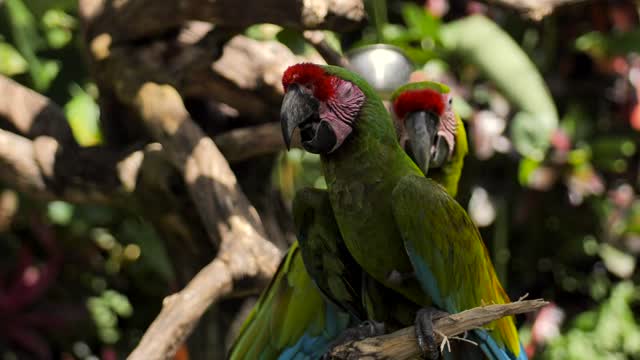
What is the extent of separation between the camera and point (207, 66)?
1.77 metres

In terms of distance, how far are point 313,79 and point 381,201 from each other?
157mm

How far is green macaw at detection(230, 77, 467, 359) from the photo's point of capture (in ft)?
4.09

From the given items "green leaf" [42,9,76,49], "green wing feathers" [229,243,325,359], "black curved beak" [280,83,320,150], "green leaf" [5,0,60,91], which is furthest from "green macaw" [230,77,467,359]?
"green leaf" [42,9,76,49]

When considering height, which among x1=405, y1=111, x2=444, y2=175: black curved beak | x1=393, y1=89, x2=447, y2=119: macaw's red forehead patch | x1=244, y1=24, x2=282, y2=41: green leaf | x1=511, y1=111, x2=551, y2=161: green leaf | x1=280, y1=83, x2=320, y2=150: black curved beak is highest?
x1=280, y1=83, x2=320, y2=150: black curved beak

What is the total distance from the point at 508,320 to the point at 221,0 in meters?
0.66

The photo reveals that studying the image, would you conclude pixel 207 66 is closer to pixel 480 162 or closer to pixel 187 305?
pixel 187 305

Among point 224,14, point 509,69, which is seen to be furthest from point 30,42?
point 509,69

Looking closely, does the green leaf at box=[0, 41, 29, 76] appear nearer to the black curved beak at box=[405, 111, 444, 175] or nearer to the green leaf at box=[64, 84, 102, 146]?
the green leaf at box=[64, 84, 102, 146]

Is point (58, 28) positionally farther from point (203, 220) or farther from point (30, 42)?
point (203, 220)

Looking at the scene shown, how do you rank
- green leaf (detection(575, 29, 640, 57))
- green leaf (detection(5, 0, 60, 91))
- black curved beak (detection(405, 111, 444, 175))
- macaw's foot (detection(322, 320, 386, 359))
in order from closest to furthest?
macaw's foot (detection(322, 320, 386, 359)), black curved beak (detection(405, 111, 444, 175)), green leaf (detection(5, 0, 60, 91)), green leaf (detection(575, 29, 640, 57))

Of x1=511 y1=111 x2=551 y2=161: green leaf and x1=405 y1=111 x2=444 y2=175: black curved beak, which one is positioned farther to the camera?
x1=511 y1=111 x2=551 y2=161: green leaf

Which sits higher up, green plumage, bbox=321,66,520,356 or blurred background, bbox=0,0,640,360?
green plumage, bbox=321,66,520,356

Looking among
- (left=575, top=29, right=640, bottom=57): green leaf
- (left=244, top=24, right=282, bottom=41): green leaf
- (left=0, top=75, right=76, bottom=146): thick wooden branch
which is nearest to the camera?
(left=0, top=75, right=76, bottom=146): thick wooden branch

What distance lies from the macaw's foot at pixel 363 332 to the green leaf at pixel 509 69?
105cm
